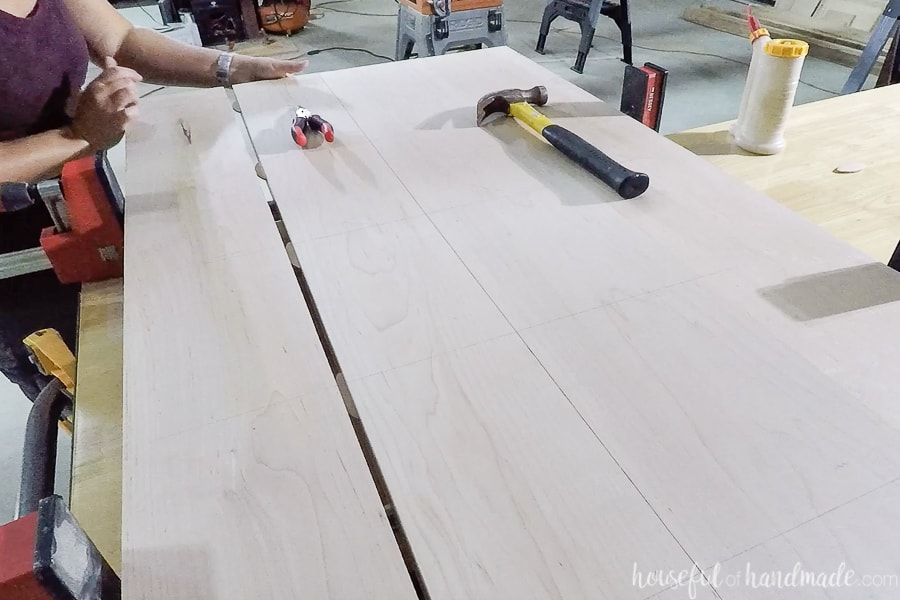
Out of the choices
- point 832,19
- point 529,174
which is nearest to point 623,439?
point 529,174

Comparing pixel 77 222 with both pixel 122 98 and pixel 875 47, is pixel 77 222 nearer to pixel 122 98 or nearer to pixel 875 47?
pixel 122 98

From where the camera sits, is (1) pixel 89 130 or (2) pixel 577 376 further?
(1) pixel 89 130

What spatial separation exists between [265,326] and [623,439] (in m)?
0.40

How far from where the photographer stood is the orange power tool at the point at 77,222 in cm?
90

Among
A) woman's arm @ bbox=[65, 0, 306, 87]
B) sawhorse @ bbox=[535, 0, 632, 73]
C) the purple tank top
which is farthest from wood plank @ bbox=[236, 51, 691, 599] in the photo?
sawhorse @ bbox=[535, 0, 632, 73]

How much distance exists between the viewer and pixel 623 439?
22.1 inches

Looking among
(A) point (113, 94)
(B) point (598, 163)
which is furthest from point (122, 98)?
(B) point (598, 163)

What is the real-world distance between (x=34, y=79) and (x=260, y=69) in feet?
1.36

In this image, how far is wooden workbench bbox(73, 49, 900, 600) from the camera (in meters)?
→ 0.49

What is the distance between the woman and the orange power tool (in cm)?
10

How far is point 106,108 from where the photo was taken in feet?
3.66

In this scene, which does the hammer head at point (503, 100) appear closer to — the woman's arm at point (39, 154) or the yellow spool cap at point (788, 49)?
the yellow spool cap at point (788, 49)

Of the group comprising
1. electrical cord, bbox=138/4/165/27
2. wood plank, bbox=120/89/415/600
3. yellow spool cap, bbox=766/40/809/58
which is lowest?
electrical cord, bbox=138/4/165/27

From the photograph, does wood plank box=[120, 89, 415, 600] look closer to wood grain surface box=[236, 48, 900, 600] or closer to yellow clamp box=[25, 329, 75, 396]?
wood grain surface box=[236, 48, 900, 600]
